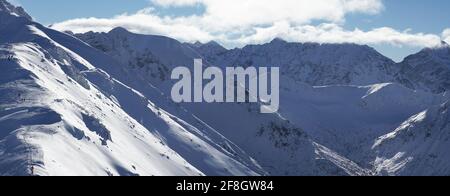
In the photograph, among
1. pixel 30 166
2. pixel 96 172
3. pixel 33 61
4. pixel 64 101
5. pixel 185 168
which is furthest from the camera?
pixel 33 61

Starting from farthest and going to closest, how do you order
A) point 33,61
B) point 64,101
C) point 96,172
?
1. point 33,61
2. point 64,101
3. point 96,172

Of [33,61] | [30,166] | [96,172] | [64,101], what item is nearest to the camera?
[30,166]

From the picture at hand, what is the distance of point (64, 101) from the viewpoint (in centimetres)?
14588

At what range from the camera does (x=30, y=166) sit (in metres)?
88.6

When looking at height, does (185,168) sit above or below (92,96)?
below
